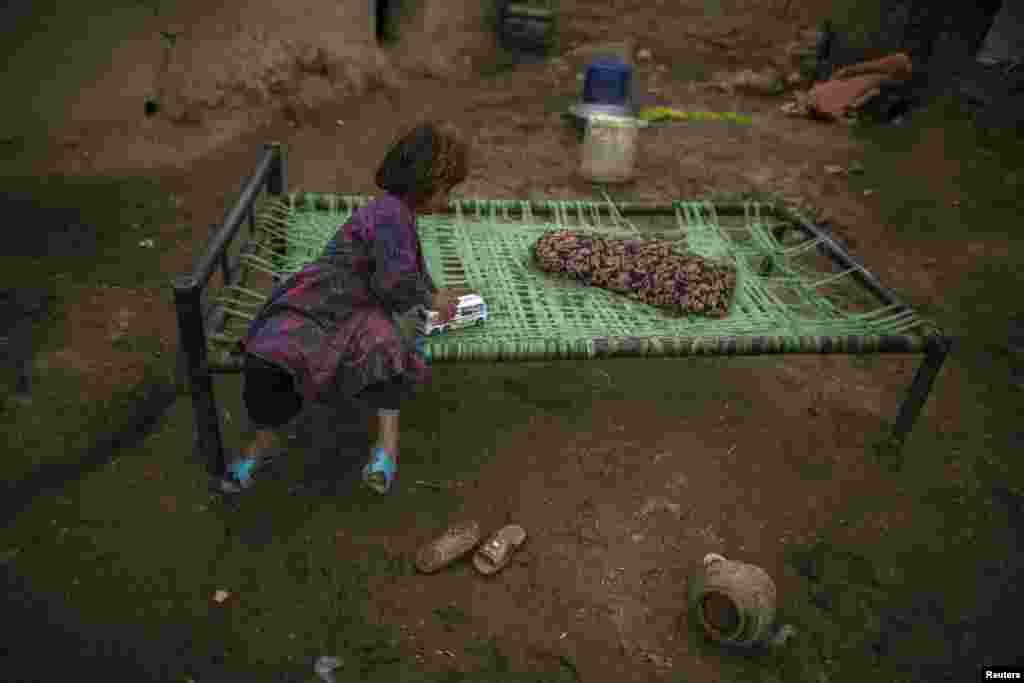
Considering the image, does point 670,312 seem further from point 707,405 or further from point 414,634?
point 414,634

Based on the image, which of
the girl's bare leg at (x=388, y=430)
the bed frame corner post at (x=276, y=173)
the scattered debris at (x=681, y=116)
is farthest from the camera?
the scattered debris at (x=681, y=116)

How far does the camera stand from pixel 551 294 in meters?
3.18

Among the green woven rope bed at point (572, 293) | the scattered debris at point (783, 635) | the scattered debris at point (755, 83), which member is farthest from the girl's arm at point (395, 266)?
the scattered debris at point (755, 83)

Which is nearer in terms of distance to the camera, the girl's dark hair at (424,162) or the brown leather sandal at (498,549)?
the girl's dark hair at (424,162)

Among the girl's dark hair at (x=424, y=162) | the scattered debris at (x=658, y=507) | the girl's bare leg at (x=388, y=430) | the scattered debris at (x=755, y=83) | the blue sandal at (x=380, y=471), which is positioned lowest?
the scattered debris at (x=658, y=507)

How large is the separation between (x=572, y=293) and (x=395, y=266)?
3.19 feet

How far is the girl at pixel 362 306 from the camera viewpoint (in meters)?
2.42

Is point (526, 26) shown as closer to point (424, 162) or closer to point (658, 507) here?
point (424, 162)

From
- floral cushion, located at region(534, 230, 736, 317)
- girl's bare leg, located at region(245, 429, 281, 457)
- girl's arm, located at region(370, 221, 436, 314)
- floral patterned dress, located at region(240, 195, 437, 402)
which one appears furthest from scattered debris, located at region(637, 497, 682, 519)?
girl's bare leg, located at region(245, 429, 281, 457)

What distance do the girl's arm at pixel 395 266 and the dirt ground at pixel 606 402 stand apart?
81cm

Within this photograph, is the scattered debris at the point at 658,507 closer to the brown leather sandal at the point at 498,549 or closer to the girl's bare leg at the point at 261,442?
the brown leather sandal at the point at 498,549

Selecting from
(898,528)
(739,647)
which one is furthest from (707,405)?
(739,647)

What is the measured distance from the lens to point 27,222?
4.16 meters

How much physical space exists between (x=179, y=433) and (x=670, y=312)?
1.93m
